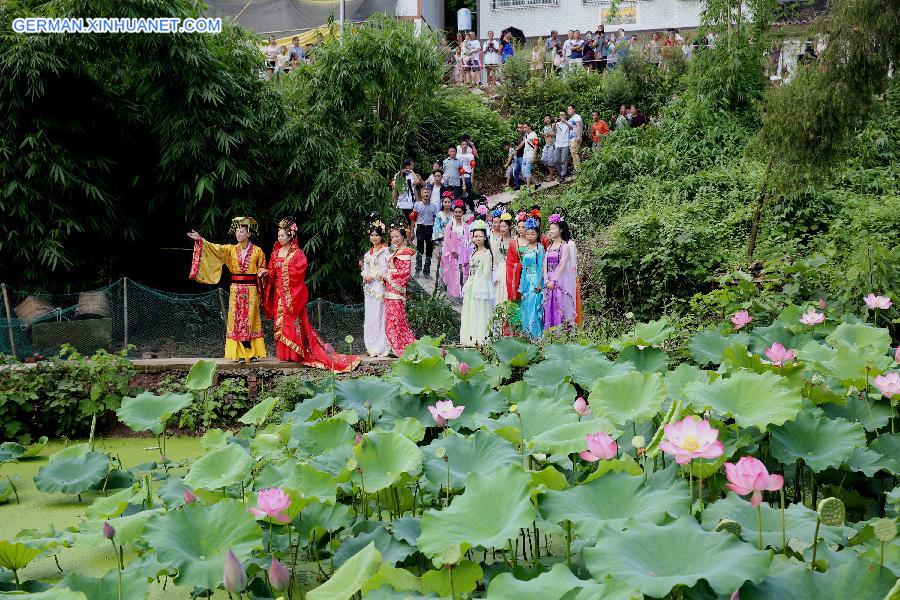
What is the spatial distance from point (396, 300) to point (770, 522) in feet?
20.0

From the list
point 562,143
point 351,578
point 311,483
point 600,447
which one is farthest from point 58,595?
point 562,143

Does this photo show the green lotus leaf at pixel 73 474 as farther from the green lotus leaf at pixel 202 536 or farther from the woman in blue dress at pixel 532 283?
the woman in blue dress at pixel 532 283

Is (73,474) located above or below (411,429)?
below

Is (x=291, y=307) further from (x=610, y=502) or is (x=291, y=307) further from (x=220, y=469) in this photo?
(x=610, y=502)

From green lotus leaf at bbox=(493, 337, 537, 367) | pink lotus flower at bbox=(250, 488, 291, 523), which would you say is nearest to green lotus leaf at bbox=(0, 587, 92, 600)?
pink lotus flower at bbox=(250, 488, 291, 523)

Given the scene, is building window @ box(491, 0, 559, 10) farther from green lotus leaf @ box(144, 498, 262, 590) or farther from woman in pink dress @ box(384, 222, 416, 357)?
green lotus leaf @ box(144, 498, 262, 590)

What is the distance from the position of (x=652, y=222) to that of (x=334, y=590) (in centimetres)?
801

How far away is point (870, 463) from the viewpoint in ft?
9.91

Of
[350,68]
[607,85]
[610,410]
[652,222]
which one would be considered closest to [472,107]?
[607,85]

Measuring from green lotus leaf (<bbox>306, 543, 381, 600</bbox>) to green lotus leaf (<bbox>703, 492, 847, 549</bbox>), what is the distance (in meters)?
0.91

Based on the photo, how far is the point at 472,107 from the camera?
687 inches

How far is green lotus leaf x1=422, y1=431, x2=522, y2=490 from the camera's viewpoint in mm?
3035

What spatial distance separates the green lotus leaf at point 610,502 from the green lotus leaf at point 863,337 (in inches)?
75.5

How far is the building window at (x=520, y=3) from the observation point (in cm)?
2064
